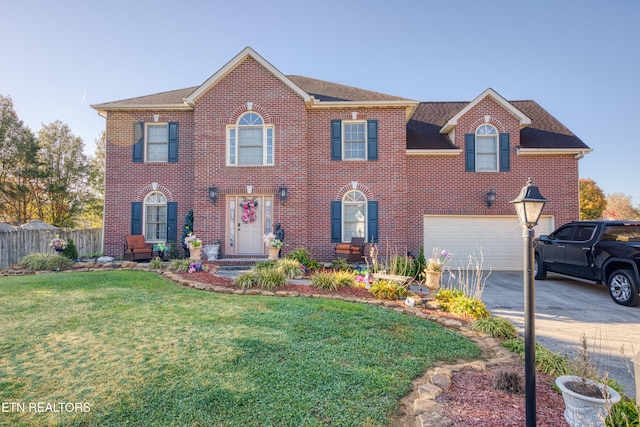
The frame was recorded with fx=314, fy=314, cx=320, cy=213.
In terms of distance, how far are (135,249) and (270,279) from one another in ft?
20.7

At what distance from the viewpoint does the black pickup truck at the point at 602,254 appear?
662 cm

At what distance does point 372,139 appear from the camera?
11609 mm

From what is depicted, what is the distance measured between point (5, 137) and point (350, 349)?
2634 cm

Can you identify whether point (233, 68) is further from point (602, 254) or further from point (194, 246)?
point (602, 254)

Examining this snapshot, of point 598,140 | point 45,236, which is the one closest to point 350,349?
point 45,236

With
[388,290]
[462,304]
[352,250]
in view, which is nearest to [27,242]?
[352,250]

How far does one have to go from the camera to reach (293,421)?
250 centimetres

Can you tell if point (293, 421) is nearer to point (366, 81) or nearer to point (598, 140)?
point (366, 81)

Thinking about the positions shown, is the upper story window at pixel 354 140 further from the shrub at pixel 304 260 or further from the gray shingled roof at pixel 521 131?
the shrub at pixel 304 260

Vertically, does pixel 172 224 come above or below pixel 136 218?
below

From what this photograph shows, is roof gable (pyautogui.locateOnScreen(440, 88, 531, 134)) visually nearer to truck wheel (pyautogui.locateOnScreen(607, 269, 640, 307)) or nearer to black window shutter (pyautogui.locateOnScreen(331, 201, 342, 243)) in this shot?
black window shutter (pyautogui.locateOnScreen(331, 201, 342, 243))

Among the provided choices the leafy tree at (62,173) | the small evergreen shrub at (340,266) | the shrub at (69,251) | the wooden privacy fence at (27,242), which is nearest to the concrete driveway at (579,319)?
the small evergreen shrub at (340,266)

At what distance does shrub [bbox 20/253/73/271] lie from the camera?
9680mm

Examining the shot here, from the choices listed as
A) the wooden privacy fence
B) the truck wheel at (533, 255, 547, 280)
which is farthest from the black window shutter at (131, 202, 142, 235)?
the truck wheel at (533, 255, 547, 280)
